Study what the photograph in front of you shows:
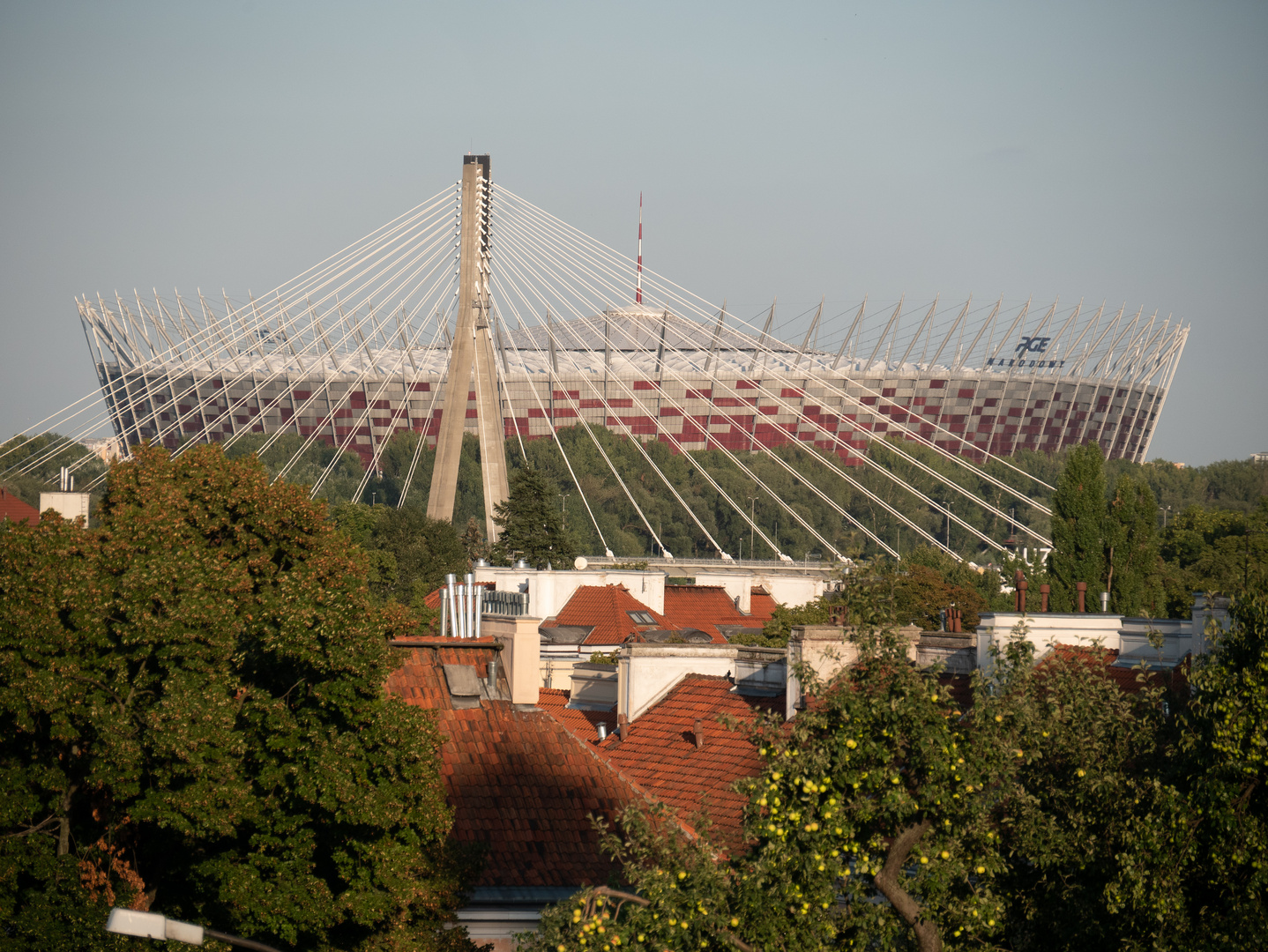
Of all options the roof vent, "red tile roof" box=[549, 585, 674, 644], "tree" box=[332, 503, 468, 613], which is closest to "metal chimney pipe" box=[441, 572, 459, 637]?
the roof vent

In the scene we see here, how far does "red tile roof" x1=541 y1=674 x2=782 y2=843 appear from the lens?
15773 millimetres

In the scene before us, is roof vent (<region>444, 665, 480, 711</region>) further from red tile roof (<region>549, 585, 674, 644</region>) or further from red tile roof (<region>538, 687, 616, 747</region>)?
red tile roof (<region>549, 585, 674, 644</region>)

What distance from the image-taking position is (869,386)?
10162 cm

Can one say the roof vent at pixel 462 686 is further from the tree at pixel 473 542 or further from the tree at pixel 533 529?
the tree at pixel 473 542

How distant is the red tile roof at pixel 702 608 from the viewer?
40.4 metres

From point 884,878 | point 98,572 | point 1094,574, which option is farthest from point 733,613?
point 884,878

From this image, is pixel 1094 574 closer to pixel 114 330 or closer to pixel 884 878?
pixel 884 878

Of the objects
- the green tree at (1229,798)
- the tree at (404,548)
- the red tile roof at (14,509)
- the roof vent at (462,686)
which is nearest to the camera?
the green tree at (1229,798)

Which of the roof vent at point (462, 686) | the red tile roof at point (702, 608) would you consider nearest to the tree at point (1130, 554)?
the red tile roof at point (702, 608)

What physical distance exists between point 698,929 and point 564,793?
620cm

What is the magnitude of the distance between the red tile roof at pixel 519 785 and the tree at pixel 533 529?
33.7 m

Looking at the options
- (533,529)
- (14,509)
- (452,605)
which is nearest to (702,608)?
(533,529)

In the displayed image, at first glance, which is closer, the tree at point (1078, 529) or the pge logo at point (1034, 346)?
the tree at point (1078, 529)

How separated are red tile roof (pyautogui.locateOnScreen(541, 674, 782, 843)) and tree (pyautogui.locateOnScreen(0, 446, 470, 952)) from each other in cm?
403
